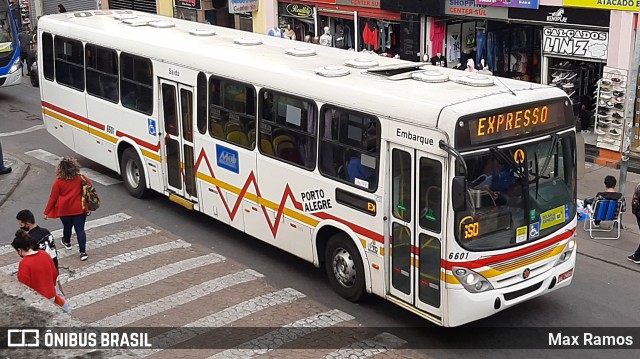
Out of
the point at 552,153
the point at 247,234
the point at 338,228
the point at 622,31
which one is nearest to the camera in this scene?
the point at 552,153

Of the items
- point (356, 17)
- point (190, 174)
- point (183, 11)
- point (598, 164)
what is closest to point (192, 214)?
point (190, 174)

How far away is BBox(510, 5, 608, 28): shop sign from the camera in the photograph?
56.0ft

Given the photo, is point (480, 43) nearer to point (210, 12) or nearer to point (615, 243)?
point (615, 243)

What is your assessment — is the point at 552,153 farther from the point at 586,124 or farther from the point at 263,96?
the point at 586,124

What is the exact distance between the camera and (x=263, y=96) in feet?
39.7

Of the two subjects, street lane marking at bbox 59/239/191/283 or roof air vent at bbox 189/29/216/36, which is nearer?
street lane marking at bbox 59/239/191/283

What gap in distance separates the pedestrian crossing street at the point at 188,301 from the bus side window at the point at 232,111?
6.13 ft

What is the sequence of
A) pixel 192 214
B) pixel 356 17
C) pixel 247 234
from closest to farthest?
pixel 247 234
pixel 192 214
pixel 356 17

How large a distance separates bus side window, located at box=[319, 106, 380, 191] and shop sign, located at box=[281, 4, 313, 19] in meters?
13.7

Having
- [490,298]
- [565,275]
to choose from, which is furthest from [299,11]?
[490,298]

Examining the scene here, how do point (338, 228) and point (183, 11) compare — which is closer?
point (338, 228)

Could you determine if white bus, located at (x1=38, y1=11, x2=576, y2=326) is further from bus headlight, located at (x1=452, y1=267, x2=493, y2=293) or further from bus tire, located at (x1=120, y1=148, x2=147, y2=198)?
bus tire, located at (x1=120, y1=148, x2=147, y2=198)

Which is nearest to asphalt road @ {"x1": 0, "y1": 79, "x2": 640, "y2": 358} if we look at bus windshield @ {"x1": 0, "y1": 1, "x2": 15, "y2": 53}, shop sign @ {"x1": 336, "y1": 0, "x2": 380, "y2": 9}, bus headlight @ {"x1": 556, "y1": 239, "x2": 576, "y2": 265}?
bus headlight @ {"x1": 556, "y1": 239, "x2": 576, "y2": 265}

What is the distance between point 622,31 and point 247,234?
864 centimetres
